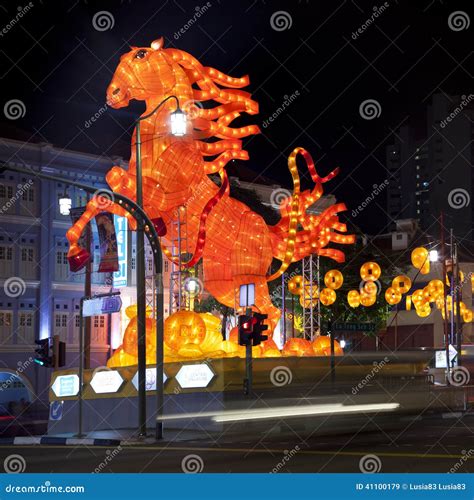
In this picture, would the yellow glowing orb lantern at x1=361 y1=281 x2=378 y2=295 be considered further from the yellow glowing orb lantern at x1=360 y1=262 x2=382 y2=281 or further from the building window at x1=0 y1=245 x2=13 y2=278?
the building window at x1=0 y1=245 x2=13 y2=278

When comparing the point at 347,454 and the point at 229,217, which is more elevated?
the point at 229,217

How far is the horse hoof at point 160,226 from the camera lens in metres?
30.0

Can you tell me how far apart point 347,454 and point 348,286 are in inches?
1682

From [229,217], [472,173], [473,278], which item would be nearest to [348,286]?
[473,278]

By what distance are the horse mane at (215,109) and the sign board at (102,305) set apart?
21.7 feet

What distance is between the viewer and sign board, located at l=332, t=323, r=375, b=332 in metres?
30.2

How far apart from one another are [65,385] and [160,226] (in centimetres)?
696

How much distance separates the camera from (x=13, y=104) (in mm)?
49688

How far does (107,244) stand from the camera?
29.4 meters

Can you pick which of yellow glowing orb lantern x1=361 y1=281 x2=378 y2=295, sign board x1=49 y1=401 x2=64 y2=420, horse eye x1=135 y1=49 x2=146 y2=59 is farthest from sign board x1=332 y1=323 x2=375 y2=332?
yellow glowing orb lantern x1=361 y1=281 x2=378 y2=295

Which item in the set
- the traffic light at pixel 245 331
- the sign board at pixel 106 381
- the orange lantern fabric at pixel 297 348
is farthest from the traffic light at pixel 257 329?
the orange lantern fabric at pixel 297 348

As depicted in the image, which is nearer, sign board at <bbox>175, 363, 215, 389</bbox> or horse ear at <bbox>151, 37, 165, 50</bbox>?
sign board at <bbox>175, 363, 215, 389</bbox>

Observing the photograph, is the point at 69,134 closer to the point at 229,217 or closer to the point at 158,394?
the point at 229,217

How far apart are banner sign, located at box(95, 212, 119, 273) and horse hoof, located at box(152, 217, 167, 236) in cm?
139
